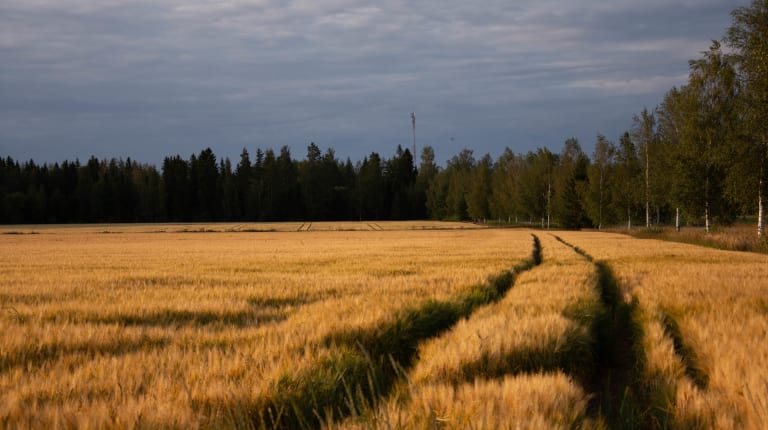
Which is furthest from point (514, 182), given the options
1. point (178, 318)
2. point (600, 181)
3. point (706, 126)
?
point (178, 318)

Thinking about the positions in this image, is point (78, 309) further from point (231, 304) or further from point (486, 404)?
point (486, 404)

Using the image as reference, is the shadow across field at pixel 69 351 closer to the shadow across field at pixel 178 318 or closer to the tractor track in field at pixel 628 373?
the shadow across field at pixel 178 318

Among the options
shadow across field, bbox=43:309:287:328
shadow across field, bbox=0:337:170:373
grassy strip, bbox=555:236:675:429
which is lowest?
grassy strip, bbox=555:236:675:429

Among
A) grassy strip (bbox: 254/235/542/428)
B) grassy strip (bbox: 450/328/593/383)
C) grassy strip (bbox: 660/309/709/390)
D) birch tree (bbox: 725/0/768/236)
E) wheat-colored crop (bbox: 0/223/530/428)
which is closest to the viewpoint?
wheat-colored crop (bbox: 0/223/530/428)

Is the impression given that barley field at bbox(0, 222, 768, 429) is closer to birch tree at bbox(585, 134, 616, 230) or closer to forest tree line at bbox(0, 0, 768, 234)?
forest tree line at bbox(0, 0, 768, 234)

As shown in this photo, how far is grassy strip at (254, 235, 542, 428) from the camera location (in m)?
4.23

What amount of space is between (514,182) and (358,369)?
97010mm

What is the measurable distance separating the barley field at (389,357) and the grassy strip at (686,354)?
0.03m

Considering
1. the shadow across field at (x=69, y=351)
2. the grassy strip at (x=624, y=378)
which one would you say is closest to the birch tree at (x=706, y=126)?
the grassy strip at (x=624, y=378)

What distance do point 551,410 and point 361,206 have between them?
136m

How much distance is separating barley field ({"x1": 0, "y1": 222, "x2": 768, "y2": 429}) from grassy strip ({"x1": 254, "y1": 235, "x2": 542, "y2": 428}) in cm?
3

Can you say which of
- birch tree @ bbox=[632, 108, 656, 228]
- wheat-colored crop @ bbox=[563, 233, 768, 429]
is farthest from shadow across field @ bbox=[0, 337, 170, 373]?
birch tree @ bbox=[632, 108, 656, 228]

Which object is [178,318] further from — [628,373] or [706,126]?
[706,126]

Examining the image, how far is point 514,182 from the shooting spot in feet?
327
